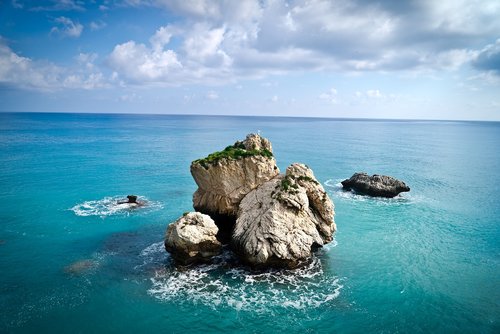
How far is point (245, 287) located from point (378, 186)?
37.2m

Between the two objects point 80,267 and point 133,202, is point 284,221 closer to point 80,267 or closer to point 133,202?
point 80,267

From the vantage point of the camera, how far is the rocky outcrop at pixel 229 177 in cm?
3747

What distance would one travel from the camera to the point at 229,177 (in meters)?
37.8

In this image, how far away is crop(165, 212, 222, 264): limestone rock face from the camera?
30641 mm

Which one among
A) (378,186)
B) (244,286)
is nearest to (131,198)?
Result: (244,286)

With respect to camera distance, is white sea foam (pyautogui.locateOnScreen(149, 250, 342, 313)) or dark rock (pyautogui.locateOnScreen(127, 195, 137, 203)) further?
dark rock (pyautogui.locateOnScreen(127, 195, 137, 203))

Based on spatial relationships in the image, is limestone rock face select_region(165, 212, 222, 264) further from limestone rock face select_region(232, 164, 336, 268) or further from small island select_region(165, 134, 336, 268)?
limestone rock face select_region(232, 164, 336, 268)

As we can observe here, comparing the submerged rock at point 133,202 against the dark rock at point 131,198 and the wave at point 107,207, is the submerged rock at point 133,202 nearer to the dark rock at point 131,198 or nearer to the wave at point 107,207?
the dark rock at point 131,198

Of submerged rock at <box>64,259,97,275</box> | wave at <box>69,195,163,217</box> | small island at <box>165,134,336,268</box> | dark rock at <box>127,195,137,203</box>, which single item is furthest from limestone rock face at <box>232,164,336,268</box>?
dark rock at <box>127,195,137,203</box>

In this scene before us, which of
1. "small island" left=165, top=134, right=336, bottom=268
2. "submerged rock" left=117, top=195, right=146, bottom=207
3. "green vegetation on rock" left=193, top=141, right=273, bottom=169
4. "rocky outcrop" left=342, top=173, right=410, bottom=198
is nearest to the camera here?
"small island" left=165, top=134, right=336, bottom=268

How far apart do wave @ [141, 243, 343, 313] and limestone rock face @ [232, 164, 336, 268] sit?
147 centimetres

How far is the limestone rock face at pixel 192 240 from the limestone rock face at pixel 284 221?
2.49m

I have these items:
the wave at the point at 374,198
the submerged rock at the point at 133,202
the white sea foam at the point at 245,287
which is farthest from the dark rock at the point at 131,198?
the wave at the point at 374,198

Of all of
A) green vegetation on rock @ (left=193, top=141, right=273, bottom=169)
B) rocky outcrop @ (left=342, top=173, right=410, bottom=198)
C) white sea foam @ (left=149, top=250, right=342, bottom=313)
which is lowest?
white sea foam @ (left=149, top=250, right=342, bottom=313)
